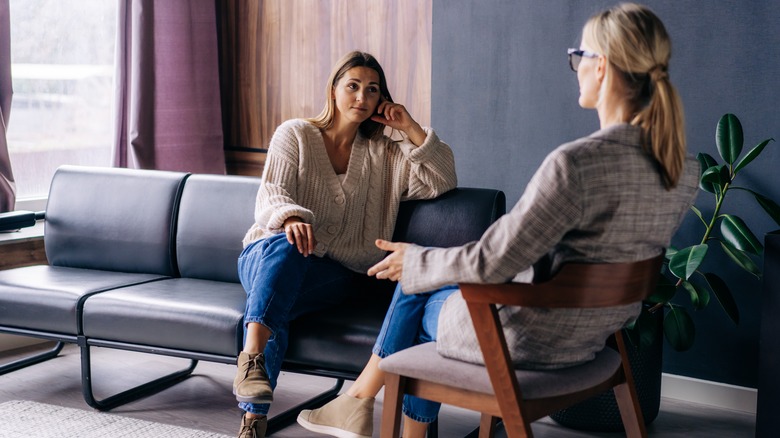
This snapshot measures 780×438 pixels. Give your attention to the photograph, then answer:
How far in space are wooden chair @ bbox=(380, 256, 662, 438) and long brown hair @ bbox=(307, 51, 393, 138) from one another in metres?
1.13

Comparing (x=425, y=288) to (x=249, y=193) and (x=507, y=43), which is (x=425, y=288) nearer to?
(x=249, y=193)

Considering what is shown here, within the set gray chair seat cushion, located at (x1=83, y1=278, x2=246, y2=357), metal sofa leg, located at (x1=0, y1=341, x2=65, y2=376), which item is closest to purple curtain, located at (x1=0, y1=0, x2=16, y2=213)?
metal sofa leg, located at (x1=0, y1=341, x2=65, y2=376)

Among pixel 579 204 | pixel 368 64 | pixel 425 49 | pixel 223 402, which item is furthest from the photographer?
pixel 425 49

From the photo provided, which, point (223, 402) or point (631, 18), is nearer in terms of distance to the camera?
point (631, 18)

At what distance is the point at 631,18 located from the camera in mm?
1651

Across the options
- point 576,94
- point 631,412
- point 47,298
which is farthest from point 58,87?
point 631,412

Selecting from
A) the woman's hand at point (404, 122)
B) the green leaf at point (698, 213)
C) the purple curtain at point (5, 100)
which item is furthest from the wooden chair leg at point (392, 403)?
the purple curtain at point (5, 100)

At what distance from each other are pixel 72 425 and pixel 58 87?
1.71 meters

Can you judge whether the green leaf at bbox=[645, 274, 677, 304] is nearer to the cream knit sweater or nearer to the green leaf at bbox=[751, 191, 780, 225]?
the green leaf at bbox=[751, 191, 780, 225]

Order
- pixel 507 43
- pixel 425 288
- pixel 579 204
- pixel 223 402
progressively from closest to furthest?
1. pixel 579 204
2. pixel 425 288
3. pixel 223 402
4. pixel 507 43

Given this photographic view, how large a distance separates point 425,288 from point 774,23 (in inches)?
69.2

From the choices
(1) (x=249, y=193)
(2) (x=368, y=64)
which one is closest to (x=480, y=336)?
(2) (x=368, y=64)

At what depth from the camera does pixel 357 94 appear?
9.15 feet

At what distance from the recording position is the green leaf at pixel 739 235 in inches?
104
